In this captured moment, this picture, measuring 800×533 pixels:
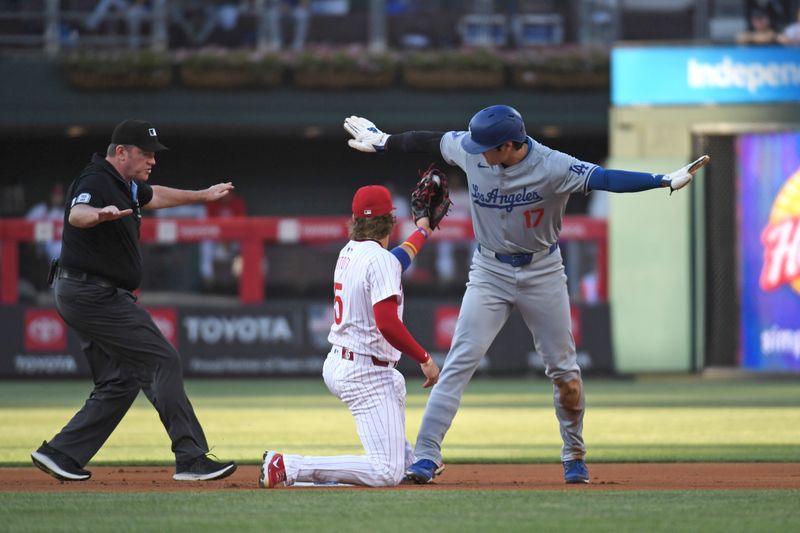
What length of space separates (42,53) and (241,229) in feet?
15.5

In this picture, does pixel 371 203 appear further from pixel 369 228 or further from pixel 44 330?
pixel 44 330

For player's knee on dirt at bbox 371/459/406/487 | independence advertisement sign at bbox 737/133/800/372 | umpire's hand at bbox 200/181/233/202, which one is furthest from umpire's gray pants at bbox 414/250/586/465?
independence advertisement sign at bbox 737/133/800/372

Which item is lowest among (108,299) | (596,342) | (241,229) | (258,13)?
(596,342)

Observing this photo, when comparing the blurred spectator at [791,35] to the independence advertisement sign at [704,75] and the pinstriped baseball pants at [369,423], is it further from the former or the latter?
the pinstriped baseball pants at [369,423]

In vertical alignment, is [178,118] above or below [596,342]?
above

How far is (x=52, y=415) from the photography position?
41.9 ft

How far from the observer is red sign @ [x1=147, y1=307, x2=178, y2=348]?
60.5ft

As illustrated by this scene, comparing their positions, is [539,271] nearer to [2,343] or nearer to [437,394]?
[437,394]

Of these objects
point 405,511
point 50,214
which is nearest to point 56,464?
point 405,511

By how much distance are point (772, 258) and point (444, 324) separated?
Answer: 4319 mm

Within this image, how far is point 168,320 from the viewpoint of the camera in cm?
1852

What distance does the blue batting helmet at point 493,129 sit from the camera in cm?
716

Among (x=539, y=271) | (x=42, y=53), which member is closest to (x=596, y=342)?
(x=42, y=53)

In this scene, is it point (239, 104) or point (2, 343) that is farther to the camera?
point (239, 104)
